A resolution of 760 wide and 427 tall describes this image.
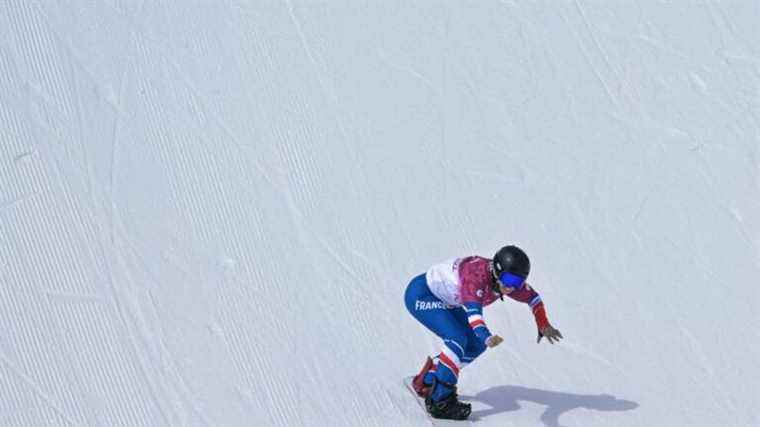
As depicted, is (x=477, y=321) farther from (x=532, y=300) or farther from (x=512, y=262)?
(x=532, y=300)

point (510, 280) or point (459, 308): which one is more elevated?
point (510, 280)

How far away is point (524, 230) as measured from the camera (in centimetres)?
1133

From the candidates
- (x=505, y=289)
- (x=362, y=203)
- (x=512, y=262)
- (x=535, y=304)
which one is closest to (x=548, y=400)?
(x=535, y=304)

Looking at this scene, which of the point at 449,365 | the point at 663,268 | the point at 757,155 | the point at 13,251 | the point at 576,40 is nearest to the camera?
the point at 449,365

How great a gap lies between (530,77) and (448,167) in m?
2.10

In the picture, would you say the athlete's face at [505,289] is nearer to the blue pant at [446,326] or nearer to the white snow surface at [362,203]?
the blue pant at [446,326]

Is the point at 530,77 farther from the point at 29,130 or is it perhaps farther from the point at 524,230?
the point at 29,130

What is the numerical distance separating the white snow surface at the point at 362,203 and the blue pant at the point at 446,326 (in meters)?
0.54

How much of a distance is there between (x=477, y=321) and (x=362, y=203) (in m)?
3.71

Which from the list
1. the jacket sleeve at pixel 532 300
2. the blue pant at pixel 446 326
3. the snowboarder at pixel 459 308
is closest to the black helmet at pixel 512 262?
the snowboarder at pixel 459 308

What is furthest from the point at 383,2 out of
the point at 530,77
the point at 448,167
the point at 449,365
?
the point at 449,365

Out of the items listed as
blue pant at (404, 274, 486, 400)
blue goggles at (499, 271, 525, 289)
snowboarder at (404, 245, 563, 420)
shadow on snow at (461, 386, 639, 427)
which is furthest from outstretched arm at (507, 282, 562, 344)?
shadow on snow at (461, 386, 639, 427)

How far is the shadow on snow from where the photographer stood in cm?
884

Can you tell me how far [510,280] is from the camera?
7.84 meters
